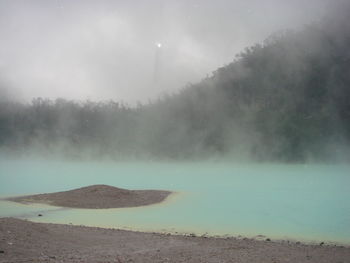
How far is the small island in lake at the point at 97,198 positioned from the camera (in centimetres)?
3037

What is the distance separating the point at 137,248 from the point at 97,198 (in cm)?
1766

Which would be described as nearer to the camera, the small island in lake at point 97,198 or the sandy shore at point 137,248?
the sandy shore at point 137,248

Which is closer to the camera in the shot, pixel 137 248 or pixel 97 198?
pixel 137 248

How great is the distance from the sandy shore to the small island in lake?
40.8 feet

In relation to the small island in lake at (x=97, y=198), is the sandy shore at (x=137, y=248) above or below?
below

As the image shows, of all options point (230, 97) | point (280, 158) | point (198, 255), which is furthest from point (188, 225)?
point (230, 97)

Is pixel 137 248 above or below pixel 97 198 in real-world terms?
below

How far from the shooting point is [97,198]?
104 ft

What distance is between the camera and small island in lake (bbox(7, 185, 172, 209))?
30369 millimetres

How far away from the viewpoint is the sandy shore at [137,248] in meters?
12.3

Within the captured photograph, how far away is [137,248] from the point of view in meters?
14.7

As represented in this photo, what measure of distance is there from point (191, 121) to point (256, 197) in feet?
407

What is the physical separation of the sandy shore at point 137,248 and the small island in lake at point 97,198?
1243 centimetres

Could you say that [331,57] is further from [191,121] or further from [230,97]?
[191,121]
